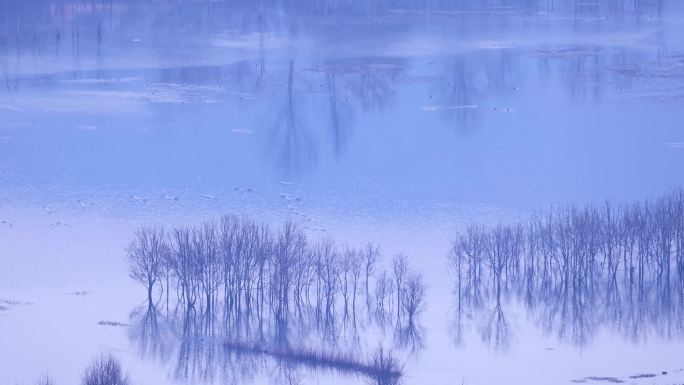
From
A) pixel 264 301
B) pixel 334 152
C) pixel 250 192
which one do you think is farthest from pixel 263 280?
pixel 334 152

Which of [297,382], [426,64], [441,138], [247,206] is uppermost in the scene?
[426,64]

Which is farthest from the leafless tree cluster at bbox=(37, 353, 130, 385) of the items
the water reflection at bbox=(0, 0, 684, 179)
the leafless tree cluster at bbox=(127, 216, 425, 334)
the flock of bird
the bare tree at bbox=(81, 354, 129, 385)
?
the water reflection at bbox=(0, 0, 684, 179)

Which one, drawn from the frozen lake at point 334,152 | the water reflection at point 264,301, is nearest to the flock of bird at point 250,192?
the frozen lake at point 334,152

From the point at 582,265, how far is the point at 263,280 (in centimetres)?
257

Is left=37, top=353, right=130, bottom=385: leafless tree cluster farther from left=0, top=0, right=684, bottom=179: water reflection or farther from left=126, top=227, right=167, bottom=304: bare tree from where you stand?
left=0, top=0, right=684, bottom=179: water reflection

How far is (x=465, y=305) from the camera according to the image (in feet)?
34.7

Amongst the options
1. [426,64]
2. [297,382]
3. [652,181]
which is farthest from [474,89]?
[297,382]

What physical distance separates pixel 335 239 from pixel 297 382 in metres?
3.13

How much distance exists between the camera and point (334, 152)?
1584 centimetres

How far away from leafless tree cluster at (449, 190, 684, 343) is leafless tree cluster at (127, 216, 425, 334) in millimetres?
625

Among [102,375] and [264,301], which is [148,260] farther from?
[102,375]

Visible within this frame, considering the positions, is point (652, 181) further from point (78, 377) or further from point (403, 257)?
point (78, 377)

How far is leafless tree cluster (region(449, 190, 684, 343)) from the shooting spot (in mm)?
10672

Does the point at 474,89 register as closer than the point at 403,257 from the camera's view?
No
